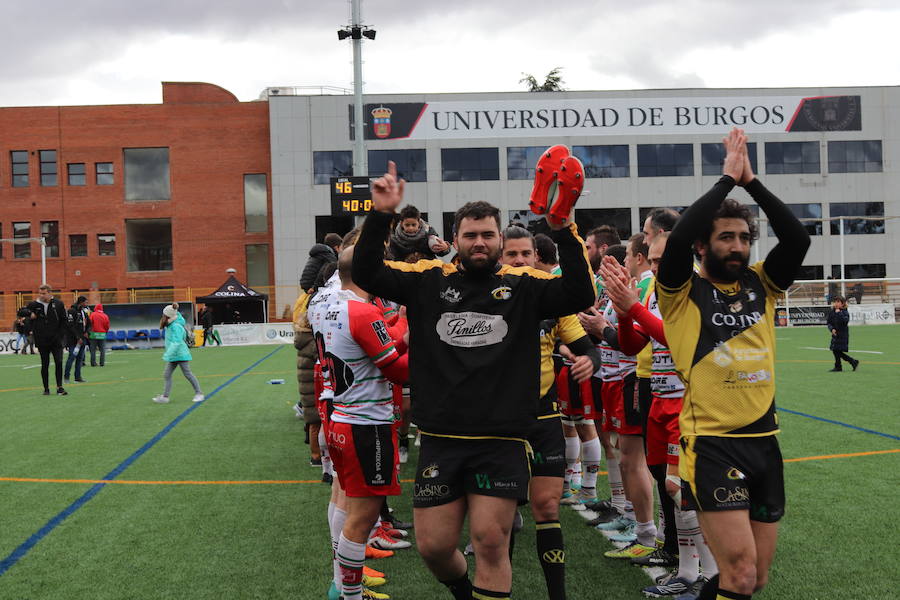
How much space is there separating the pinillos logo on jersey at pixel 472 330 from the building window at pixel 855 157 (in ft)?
156

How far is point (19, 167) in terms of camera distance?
44.6 metres

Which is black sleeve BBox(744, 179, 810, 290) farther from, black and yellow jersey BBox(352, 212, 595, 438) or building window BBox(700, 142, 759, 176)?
building window BBox(700, 142, 759, 176)

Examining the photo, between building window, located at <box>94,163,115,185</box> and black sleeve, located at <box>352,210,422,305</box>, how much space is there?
46.3m

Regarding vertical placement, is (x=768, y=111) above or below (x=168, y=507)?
above

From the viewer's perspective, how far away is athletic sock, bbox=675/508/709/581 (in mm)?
4305

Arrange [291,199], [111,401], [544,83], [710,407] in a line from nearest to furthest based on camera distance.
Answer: [710,407]
[111,401]
[291,199]
[544,83]

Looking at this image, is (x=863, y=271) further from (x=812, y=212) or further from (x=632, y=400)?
(x=632, y=400)

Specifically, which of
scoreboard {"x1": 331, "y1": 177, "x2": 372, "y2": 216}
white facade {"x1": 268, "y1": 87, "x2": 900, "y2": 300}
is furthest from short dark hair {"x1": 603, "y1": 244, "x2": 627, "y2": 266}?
white facade {"x1": 268, "y1": 87, "x2": 900, "y2": 300}

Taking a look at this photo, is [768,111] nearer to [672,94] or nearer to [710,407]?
[672,94]

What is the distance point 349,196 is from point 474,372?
55.1 feet

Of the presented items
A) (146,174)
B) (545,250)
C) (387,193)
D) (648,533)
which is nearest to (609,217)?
(146,174)

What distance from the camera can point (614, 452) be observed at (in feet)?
19.9

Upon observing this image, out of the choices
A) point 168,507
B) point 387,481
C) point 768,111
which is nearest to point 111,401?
point 168,507

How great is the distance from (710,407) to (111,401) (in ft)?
42.3
